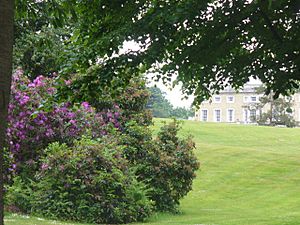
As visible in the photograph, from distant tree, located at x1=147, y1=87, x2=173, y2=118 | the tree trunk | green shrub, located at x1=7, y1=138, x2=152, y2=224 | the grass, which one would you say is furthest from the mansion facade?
the tree trunk

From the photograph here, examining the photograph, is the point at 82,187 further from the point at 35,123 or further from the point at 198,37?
the point at 198,37

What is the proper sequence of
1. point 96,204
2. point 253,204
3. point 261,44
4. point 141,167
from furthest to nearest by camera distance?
point 253,204 < point 141,167 < point 96,204 < point 261,44

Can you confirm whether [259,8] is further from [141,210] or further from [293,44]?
[141,210]

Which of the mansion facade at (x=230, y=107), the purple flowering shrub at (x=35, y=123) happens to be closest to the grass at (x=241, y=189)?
the purple flowering shrub at (x=35, y=123)

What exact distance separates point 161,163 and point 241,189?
9860mm

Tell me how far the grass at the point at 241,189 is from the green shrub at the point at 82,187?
46.4 inches

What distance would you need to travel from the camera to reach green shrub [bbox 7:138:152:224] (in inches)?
493

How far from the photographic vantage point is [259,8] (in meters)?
7.46

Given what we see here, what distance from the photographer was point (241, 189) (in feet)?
80.2

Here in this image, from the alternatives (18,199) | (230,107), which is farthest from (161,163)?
(230,107)

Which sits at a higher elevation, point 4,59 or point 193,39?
point 193,39

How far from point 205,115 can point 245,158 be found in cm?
6544

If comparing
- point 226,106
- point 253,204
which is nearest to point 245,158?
point 253,204

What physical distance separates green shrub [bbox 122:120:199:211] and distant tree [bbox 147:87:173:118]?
73.6m
